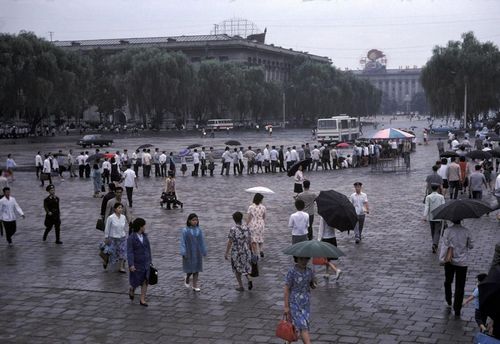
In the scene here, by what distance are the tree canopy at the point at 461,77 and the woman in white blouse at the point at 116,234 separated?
5356cm

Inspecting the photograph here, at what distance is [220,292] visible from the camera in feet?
34.0

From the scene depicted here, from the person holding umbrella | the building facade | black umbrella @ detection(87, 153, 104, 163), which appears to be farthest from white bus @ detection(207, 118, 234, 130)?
the person holding umbrella

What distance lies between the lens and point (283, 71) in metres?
122

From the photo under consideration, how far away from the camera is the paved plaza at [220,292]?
842 centimetres

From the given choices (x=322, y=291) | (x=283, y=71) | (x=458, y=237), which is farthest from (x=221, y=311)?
(x=283, y=71)

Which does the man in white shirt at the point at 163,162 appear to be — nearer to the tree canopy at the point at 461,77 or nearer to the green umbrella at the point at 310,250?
the green umbrella at the point at 310,250

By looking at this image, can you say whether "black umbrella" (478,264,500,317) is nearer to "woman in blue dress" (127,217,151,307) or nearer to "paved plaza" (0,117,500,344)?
"paved plaza" (0,117,500,344)

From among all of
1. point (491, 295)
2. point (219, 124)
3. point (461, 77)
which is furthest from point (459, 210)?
point (219, 124)

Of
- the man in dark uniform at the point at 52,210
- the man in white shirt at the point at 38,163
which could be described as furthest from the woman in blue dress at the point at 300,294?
the man in white shirt at the point at 38,163

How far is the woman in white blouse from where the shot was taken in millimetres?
11297

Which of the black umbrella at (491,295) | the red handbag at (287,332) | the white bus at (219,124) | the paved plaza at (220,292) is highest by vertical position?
the white bus at (219,124)

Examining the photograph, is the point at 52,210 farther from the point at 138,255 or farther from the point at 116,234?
the point at 138,255

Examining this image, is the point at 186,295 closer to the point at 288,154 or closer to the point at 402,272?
the point at 402,272

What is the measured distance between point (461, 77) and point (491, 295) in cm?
5825
